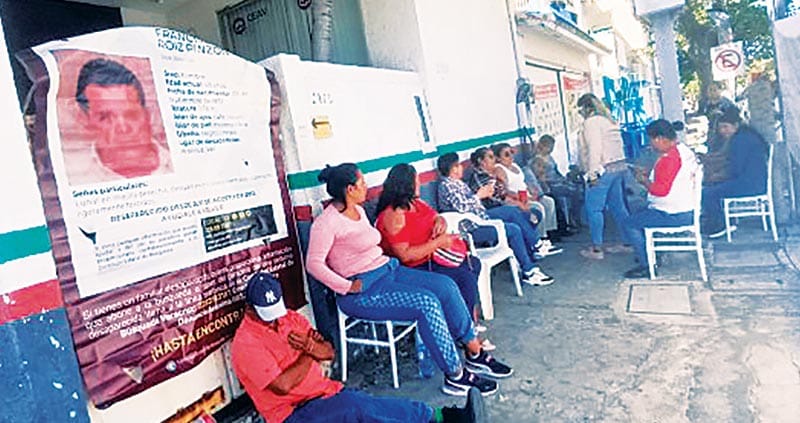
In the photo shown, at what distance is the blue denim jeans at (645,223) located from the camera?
14.5 feet

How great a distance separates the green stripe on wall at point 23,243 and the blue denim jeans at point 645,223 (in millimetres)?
4140

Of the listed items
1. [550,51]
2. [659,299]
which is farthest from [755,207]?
[550,51]

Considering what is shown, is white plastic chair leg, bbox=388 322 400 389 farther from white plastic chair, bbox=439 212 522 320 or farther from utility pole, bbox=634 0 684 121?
utility pole, bbox=634 0 684 121

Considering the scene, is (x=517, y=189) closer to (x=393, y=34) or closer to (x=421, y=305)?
(x=393, y=34)

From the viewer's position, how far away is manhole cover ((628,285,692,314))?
3943 millimetres

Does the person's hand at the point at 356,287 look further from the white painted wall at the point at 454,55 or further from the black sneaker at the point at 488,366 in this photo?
the white painted wall at the point at 454,55

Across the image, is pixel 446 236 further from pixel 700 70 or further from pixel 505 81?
pixel 700 70

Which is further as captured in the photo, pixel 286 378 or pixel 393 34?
pixel 393 34

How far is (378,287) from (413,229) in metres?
0.54

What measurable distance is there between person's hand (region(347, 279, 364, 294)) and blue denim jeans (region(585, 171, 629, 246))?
2.95 meters

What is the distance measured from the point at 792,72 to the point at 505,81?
2994 millimetres

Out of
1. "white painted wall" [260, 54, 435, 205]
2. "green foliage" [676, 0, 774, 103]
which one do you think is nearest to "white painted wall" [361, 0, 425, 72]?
"white painted wall" [260, 54, 435, 205]

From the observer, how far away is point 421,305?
9.87 feet

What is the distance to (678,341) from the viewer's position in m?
3.42
